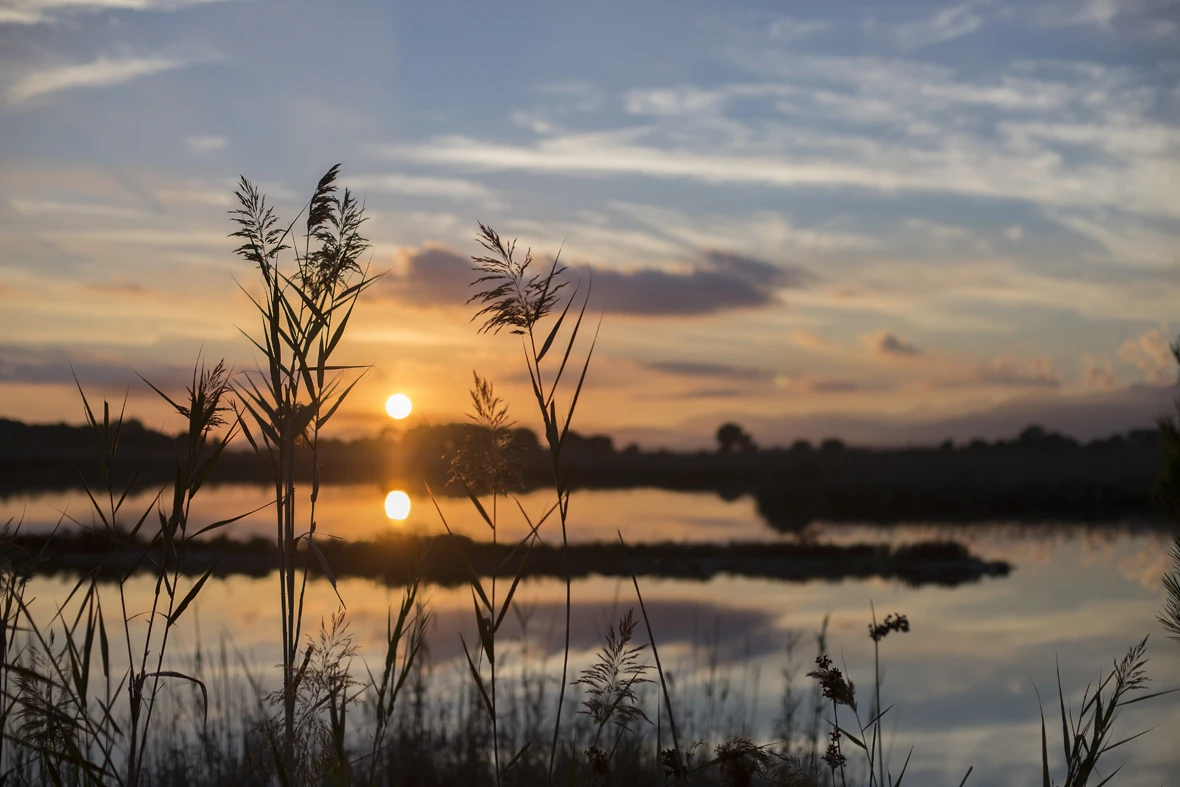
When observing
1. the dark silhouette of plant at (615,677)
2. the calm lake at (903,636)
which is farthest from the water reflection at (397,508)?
the dark silhouette of plant at (615,677)

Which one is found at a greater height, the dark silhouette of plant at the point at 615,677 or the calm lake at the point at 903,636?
the dark silhouette of plant at the point at 615,677

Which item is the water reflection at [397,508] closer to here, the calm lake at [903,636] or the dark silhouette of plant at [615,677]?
the calm lake at [903,636]

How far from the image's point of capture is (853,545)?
24.4 metres

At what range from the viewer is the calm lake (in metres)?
9.12

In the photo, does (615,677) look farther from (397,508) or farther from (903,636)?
(397,508)

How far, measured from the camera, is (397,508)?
143 feet

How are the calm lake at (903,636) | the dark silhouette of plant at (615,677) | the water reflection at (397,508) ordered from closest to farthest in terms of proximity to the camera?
the dark silhouette of plant at (615,677) → the calm lake at (903,636) → the water reflection at (397,508)

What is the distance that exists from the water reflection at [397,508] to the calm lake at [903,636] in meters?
9.52

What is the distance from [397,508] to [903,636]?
3148 cm

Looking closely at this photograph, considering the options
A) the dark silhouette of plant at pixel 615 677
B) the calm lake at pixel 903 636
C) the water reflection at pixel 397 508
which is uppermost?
the dark silhouette of plant at pixel 615 677

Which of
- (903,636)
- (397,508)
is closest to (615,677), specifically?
(903,636)

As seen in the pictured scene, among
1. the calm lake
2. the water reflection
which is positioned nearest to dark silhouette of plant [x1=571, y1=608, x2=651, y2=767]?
the calm lake

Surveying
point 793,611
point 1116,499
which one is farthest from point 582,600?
point 1116,499

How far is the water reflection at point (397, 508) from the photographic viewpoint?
36.1m
